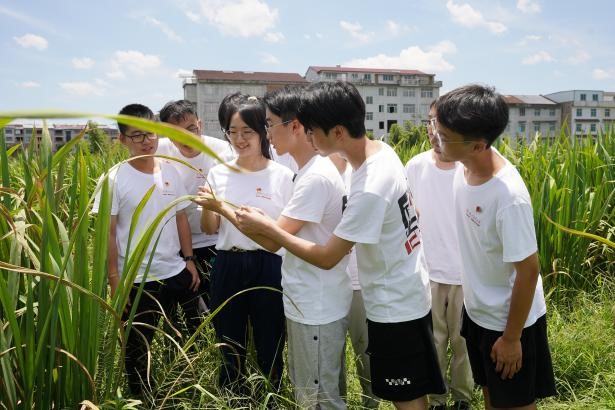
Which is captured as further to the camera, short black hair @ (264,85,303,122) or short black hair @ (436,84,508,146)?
short black hair @ (264,85,303,122)

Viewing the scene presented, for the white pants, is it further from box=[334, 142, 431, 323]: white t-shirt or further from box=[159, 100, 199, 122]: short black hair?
box=[159, 100, 199, 122]: short black hair

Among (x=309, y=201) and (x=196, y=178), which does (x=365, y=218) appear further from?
(x=196, y=178)

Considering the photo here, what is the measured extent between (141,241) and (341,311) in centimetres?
80

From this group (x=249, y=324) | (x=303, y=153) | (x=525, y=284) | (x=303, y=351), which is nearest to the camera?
(x=525, y=284)

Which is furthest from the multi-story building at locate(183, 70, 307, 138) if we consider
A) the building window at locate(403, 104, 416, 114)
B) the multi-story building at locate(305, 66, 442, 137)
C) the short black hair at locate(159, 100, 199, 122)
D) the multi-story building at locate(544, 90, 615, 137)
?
the short black hair at locate(159, 100, 199, 122)

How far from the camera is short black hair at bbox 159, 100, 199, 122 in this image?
2586mm

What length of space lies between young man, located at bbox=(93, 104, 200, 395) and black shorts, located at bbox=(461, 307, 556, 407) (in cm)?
119

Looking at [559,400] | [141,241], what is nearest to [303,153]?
[141,241]

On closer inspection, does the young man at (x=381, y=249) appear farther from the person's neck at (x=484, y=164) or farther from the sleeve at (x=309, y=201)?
the person's neck at (x=484, y=164)

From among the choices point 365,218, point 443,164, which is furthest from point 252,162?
point 443,164

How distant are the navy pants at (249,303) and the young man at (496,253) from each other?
0.73m

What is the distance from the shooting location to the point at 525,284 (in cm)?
141

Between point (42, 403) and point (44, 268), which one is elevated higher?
point (44, 268)

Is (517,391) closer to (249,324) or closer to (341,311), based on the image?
(341,311)
